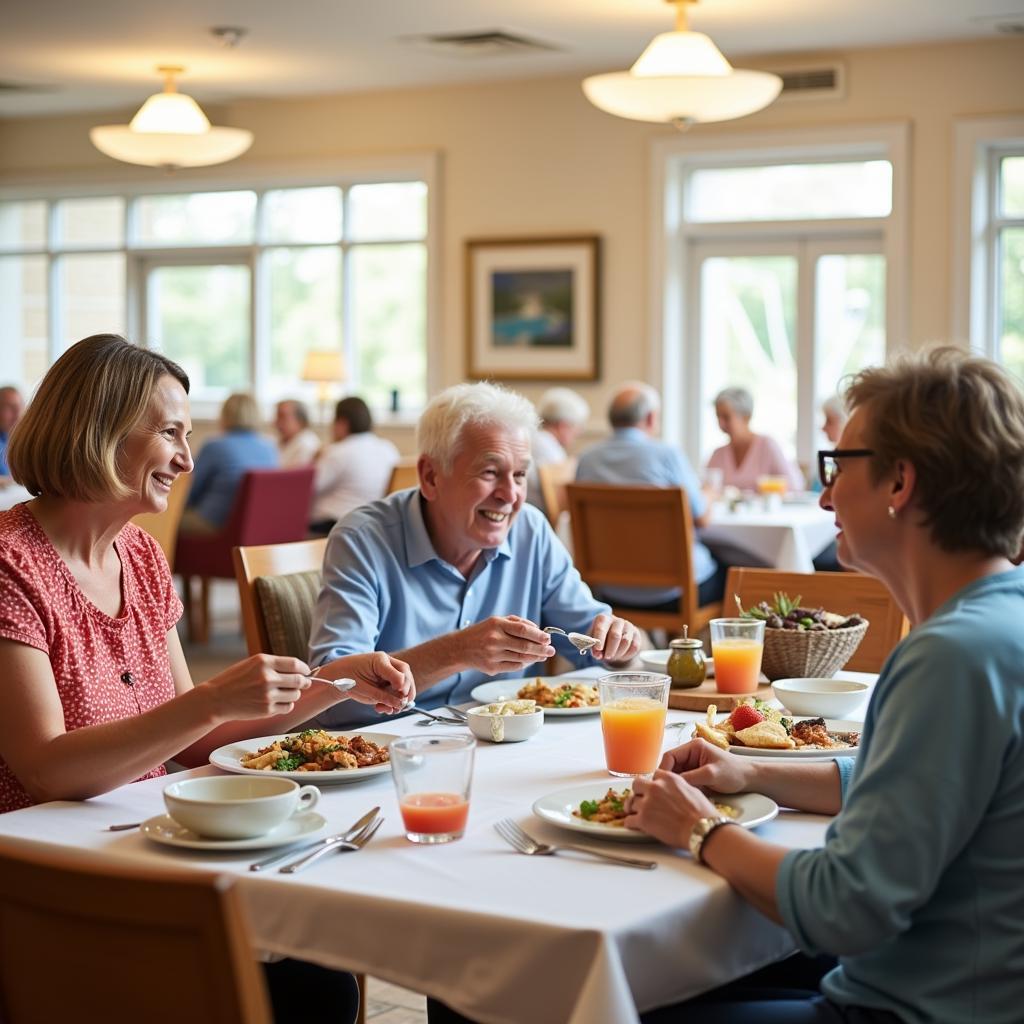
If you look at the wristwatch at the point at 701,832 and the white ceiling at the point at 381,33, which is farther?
the white ceiling at the point at 381,33

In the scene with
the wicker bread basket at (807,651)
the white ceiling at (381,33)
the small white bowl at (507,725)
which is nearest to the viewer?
the small white bowl at (507,725)

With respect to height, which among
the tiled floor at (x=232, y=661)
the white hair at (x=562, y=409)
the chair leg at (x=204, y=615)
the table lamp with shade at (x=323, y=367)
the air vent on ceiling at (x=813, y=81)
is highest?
the air vent on ceiling at (x=813, y=81)

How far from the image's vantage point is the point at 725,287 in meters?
8.59

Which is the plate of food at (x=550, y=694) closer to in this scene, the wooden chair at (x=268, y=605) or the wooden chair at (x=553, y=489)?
the wooden chair at (x=268, y=605)

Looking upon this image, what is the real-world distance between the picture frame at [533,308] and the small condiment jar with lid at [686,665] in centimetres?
622

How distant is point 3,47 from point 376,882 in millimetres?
7571

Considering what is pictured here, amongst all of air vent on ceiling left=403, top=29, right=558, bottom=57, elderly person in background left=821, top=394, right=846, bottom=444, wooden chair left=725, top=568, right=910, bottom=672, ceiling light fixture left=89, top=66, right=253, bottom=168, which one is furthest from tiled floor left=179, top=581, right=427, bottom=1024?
air vent on ceiling left=403, top=29, right=558, bottom=57

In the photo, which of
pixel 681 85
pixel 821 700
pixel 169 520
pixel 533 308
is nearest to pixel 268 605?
pixel 821 700

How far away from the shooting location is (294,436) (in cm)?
861

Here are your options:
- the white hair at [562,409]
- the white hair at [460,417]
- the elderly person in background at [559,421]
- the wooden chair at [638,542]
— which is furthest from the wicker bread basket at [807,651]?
the white hair at [562,409]

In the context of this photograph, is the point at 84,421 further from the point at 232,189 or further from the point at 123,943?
the point at 232,189

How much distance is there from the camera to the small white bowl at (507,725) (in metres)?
2.09

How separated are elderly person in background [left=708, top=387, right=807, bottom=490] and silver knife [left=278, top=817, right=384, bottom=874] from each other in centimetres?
571

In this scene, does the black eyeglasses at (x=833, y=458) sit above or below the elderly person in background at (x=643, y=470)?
above
